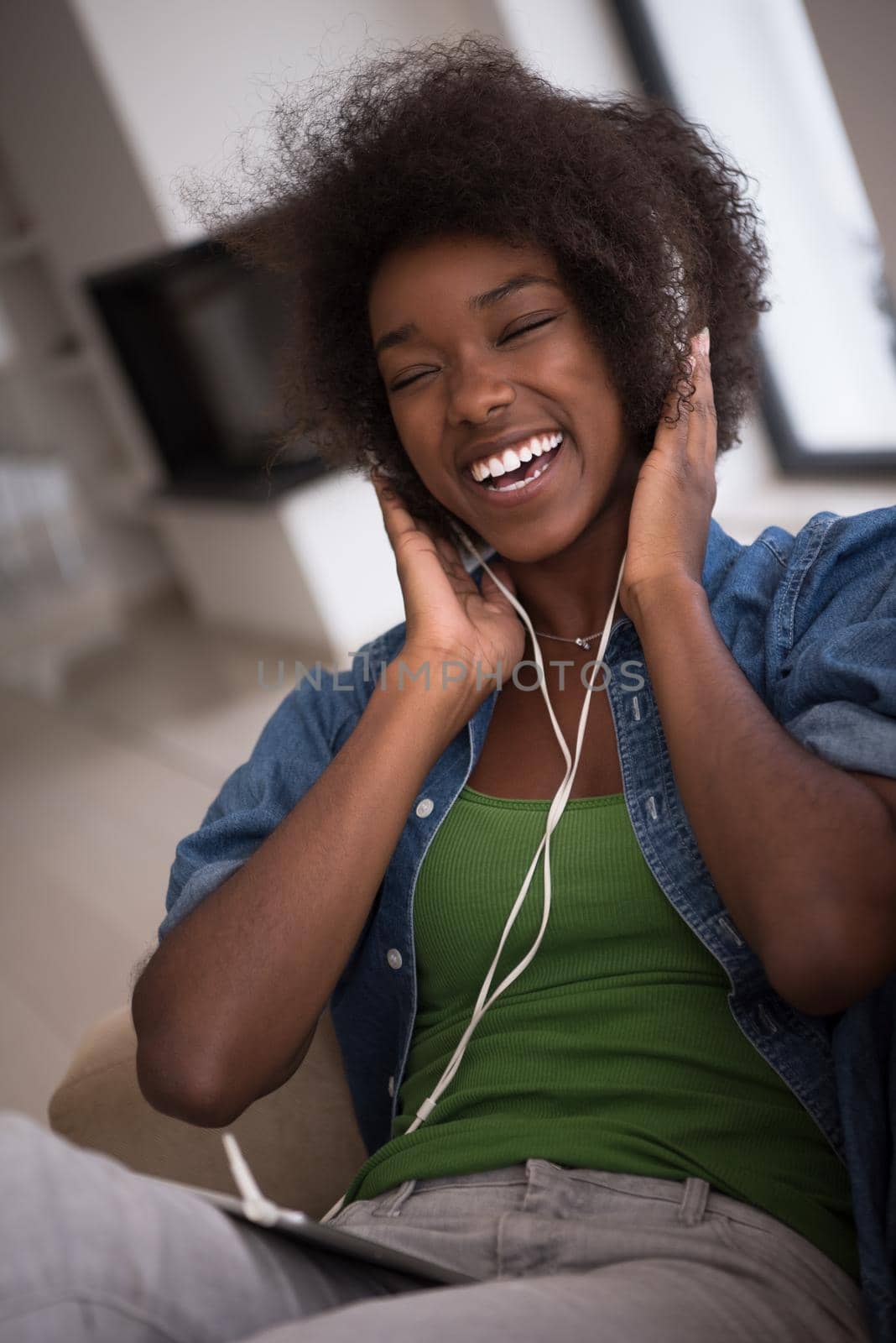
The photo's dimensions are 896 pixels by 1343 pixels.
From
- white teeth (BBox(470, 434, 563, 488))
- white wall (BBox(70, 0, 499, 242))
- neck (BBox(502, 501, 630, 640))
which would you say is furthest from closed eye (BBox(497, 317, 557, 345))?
white wall (BBox(70, 0, 499, 242))

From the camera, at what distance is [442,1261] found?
0.93 m

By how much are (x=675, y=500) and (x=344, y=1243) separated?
730mm

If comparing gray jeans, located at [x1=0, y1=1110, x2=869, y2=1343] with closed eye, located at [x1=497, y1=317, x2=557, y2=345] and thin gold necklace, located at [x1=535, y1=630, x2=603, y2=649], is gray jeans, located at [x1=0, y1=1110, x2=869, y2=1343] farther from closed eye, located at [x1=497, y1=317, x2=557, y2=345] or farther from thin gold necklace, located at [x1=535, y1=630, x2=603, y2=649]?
closed eye, located at [x1=497, y1=317, x2=557, y2=345]

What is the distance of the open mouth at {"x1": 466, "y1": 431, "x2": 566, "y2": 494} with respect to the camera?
120cm

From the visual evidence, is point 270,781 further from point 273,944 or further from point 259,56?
point 259,56

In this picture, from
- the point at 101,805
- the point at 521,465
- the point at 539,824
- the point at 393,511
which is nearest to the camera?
the point at 539,824

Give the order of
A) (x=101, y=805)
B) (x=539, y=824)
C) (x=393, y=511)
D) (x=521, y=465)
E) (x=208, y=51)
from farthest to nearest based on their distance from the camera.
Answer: (x=208, y=51) < (x=101, y=805) < (x=393, y=511) < (x=521, y=465) < (x=539, y=824)

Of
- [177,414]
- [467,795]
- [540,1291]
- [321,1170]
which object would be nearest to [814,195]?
[177,414]

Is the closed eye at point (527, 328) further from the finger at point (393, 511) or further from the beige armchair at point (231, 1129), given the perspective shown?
the beige armchair at point (231, 1129)

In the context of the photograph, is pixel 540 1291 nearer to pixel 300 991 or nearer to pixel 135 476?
pixel 300 991

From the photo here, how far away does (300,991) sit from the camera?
1.07m

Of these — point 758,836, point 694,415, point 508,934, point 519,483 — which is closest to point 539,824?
point 508,934

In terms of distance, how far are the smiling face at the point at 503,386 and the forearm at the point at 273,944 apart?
277 millimetres

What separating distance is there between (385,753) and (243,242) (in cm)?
66
